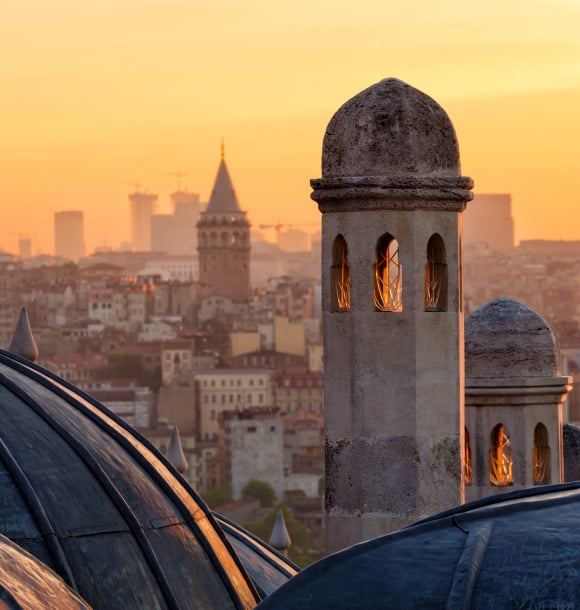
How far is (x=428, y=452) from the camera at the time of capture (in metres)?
7.48

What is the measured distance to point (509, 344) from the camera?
397 inches

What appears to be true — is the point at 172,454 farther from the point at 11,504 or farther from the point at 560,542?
the point at 560,542

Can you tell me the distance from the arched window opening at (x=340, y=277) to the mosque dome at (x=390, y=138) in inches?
9.3

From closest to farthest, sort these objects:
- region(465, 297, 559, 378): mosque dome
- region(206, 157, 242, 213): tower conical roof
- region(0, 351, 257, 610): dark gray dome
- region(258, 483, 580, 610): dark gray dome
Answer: region(258, 483, 580, 610): dark gray dome < region(0, 351, 257, 610): dark gray dome < region(465, 297, 559, 378): mosque dome < region(206, 157, 242, 213): tower conical roof

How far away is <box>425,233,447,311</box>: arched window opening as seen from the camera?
24.9 ft

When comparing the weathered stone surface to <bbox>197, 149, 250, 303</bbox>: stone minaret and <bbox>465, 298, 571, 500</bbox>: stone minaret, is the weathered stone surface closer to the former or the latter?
<bbox>465, 298, 571, 500</bbox>: stone minaret

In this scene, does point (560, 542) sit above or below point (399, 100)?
below

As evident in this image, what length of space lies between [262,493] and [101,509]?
228 ft

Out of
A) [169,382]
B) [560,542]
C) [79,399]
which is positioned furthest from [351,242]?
[169,382]

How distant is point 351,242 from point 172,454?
90.0 inches

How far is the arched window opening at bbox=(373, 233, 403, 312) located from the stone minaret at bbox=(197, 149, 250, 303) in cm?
11781

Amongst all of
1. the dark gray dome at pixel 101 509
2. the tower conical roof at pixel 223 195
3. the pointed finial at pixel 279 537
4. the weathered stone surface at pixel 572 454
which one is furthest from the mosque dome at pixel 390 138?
the tower conical roof at pixel 223 195

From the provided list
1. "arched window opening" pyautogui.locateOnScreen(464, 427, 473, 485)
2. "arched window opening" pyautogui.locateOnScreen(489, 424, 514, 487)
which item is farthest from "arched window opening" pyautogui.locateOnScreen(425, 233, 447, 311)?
"arched window opening" pyautogui.locateOnScreen(489, 424, 514, 487)

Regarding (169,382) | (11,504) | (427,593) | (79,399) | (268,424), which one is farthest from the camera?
(169,382)
